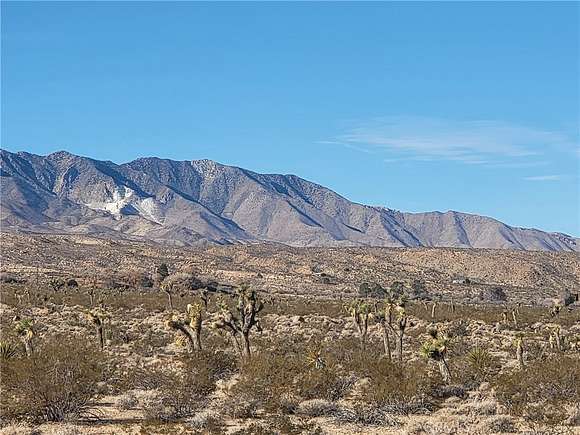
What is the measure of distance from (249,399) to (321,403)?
2.12m

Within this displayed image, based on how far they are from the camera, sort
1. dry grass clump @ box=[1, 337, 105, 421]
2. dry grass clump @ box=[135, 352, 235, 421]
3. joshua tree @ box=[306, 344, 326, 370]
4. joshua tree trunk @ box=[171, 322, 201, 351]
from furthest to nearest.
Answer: joshua tree trunk @ box=[171, 322, 201, 351], joshua tree @ box=[306, 344, 326, 370], dry grass clump @ box=[135, 352, 235, 421], dry grass clump @ box=[1, 337, 105, 421]

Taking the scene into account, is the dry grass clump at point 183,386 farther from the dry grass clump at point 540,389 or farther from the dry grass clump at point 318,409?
the dry grass clump at point 540,389

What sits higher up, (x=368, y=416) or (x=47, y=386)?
(x=47, y=386)

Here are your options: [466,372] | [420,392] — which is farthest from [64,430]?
[466,372]

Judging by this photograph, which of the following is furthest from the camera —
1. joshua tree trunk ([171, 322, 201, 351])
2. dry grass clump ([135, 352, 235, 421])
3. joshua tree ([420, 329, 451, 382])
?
joshua tree trunk ([171, 322, 201, 351])

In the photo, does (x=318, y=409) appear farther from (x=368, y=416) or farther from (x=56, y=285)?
(x=56, y=285)

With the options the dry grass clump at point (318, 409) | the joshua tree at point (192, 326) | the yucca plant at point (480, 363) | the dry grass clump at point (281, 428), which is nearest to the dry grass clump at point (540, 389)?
the yucca plant at point (480, 363)

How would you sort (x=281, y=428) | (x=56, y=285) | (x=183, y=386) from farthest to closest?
(x=56, y=285), (x=183, y=386), (x=281, y=428)

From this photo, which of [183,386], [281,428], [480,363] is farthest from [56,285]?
[281,428]

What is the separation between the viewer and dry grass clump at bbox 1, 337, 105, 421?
21.0 m

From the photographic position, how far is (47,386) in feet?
69.2

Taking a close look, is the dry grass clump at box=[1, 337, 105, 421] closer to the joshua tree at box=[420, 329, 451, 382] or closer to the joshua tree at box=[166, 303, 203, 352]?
the joshua tree at box=[166, 303, 203, 352]

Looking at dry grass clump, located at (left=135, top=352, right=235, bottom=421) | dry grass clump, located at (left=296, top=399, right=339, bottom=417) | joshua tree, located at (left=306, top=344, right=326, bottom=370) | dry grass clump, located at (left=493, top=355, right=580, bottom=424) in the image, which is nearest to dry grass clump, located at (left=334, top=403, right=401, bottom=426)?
dry grass clump, located at (left=296, top=399, right=339, bottom=417)

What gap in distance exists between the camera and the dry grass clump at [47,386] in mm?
21000
